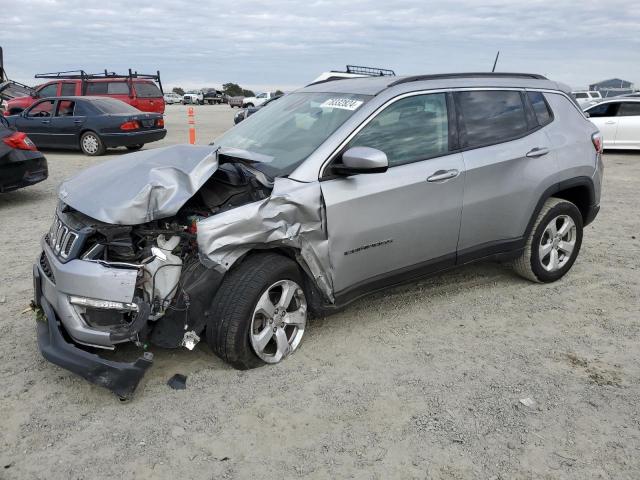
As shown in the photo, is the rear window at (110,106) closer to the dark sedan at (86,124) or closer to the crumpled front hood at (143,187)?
the dark sedan at (86,124)

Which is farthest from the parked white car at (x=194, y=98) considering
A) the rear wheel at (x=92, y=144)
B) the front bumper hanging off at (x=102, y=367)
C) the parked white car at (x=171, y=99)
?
the front bumper hanging off at (x=102, y=367)

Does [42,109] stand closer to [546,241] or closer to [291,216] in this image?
[291,216]

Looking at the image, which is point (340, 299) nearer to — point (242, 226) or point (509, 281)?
point (242, 226)

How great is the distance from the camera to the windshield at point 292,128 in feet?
12.2

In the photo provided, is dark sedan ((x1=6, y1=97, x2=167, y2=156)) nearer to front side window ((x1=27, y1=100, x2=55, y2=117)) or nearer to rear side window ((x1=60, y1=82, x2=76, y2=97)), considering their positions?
front side window ((x1=27, y1=100, x2=55, y2=117))

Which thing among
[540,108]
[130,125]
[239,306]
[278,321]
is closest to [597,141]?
[540,108]

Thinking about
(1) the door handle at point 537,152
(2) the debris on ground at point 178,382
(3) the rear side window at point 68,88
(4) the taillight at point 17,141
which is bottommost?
(2) the debris on ground at point 178,382

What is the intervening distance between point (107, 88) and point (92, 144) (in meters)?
4.83

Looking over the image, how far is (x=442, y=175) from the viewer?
156 inches

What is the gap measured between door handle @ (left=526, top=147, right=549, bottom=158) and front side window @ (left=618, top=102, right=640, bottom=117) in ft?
37.8

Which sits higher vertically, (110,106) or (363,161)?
(363,161)

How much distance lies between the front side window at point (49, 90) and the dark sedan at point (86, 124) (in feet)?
11.5

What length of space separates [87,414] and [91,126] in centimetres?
1154

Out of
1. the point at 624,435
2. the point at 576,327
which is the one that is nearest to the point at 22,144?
the point at 576,327
